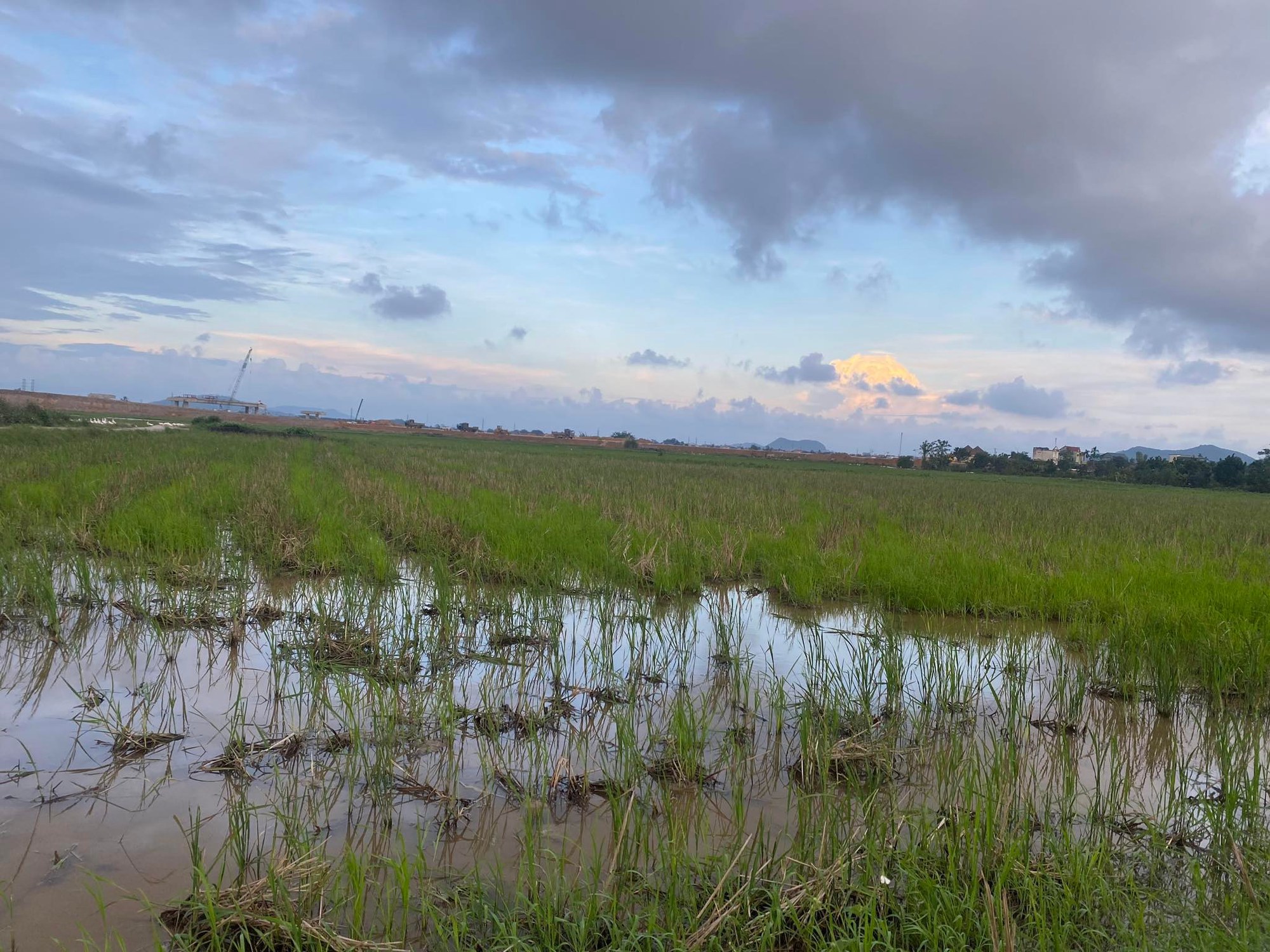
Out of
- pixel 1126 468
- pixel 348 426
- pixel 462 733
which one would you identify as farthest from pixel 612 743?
pixel 348 426

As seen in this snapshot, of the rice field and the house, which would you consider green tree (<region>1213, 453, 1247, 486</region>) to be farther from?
the rice field

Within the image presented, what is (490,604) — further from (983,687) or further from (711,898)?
(711,898)

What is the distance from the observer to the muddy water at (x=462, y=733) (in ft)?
8.27

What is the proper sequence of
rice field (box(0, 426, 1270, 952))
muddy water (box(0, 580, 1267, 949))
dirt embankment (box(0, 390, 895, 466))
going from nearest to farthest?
rice field (box(0, 426, 1270, 952)) → muddy water (box(0, 580, 1267, 949)) → dirt embankment (box(0, 390, 895, 466))

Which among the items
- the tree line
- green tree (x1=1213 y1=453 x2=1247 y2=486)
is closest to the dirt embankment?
the tree line

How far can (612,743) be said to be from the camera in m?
3.46

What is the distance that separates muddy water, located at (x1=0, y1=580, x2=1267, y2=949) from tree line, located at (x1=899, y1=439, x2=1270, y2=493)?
163ft

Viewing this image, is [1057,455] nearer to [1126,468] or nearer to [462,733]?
[1126,468]

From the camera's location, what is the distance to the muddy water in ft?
8.27

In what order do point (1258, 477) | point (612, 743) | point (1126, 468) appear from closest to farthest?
point (612, 743)
point (1258, 477)
point (1126, 468)

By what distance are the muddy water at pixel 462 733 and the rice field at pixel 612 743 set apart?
0.07 feet

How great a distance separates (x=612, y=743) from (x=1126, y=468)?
5954cm

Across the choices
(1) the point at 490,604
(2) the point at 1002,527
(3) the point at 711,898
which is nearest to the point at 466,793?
(3) the point at 711,898

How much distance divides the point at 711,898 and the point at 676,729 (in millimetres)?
1234
